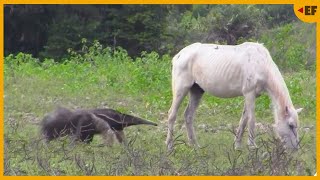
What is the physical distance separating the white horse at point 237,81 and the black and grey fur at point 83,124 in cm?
67

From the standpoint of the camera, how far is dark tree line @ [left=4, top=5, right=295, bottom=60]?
63.7ft

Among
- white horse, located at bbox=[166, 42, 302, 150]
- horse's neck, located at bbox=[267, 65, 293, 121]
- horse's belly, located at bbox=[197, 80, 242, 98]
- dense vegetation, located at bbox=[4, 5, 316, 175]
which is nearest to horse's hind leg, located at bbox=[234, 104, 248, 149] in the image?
white horse, located at bbox=[166, 42, 302, 150]

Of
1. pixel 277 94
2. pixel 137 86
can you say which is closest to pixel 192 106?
pixel 277 94

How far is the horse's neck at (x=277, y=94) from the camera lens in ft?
28.6

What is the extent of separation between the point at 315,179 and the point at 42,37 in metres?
14.8

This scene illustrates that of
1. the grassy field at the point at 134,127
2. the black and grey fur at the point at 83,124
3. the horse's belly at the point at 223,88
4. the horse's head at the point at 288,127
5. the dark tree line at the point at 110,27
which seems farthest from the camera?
the dark tree line at the point at 110,27

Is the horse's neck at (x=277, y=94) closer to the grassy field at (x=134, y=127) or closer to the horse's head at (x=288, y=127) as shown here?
the horse's head at (x=288, y=127)

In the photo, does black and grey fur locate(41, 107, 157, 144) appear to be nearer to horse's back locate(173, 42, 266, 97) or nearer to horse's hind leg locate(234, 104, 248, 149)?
horse's back locate(173, 42, 266, 97)

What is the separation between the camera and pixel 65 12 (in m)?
19.8

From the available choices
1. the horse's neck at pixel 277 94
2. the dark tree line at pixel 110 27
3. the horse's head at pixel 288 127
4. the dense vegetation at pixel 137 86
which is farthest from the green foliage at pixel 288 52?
the horse's head at pixel 288 127

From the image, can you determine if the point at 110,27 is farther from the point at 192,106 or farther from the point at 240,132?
the point at 240,132

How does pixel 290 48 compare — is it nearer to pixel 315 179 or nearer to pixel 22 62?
pixel 22 62

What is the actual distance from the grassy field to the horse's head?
0.17 metres

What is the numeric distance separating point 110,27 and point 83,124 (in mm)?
10791
